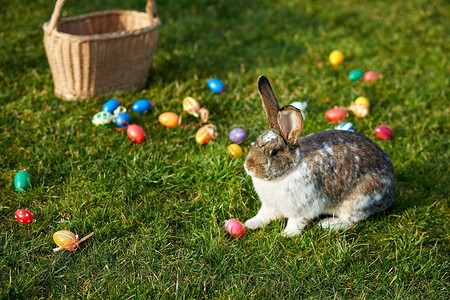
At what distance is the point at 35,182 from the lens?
2.98 metres

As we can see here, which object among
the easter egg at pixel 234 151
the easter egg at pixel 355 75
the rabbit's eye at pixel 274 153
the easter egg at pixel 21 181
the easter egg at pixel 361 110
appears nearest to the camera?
the rabbit's eye at pixel 274 153

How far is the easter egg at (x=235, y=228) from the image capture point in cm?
261

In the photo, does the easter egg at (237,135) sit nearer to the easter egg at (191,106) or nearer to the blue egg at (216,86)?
the easter egg at (191,106)

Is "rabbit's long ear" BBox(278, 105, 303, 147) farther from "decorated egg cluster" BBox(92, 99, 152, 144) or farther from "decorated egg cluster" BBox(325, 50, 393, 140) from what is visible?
"decorated egg cluster" BBox(92, 99, 152, 144)

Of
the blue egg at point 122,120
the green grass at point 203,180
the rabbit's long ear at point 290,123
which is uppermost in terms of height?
the rabbit's long ear at point 290,123

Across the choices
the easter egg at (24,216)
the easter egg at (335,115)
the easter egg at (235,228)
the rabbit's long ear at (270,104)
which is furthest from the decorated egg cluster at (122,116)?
the easter egg at (335,115)

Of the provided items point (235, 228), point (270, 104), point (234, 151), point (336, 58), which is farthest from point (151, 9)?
point (235, 228)

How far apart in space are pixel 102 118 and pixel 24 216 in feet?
3.73

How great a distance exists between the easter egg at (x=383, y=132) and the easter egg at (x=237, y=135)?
1.11m

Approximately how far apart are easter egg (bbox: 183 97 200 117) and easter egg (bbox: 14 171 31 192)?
138 cm

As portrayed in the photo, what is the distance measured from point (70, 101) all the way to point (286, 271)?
2573mm

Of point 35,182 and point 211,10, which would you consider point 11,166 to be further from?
point 211,10

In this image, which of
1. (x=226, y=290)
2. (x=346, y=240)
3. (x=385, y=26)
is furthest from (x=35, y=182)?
(x=385, y=26)

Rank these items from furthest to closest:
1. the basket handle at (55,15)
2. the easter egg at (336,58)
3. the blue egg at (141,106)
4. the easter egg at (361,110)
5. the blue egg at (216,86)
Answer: the easter egg at (336,58)
the blue egg at (216,86)
the easter egg at (361,110)
the blue egg at (141,106)
the basket handle at (55,15)
